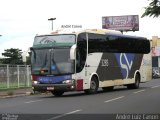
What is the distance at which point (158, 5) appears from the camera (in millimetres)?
15742

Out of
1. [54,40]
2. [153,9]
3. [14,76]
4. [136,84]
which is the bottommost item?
[136,84]

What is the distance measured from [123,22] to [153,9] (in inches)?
2905

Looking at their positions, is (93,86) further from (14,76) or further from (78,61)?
(14,76)

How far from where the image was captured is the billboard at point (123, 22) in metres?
88.9

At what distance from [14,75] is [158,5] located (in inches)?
1043

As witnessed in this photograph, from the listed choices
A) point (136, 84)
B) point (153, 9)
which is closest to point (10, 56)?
point (136, 84)

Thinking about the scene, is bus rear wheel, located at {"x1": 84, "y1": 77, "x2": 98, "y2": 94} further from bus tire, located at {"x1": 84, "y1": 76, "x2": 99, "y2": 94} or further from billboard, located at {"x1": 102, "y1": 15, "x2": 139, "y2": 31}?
billboard, located at {"x1": 102, "y1": 15, "x2": 139, "y2": 31}

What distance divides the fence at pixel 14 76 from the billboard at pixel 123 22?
47.0 metres

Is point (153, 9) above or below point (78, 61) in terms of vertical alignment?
above

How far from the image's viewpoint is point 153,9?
15828mm

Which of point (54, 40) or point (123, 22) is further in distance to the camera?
point (123, 22)

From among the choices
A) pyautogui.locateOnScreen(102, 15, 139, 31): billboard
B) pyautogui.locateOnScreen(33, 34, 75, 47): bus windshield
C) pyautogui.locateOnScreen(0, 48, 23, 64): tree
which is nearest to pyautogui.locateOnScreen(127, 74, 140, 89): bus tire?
pyautogui.locateOnScreen(33, 34, 75, 47): bus windshield

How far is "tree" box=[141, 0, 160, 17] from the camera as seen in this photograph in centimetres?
1576

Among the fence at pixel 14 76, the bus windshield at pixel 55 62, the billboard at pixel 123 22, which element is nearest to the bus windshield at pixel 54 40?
the bus windshield at pixel 55 62
